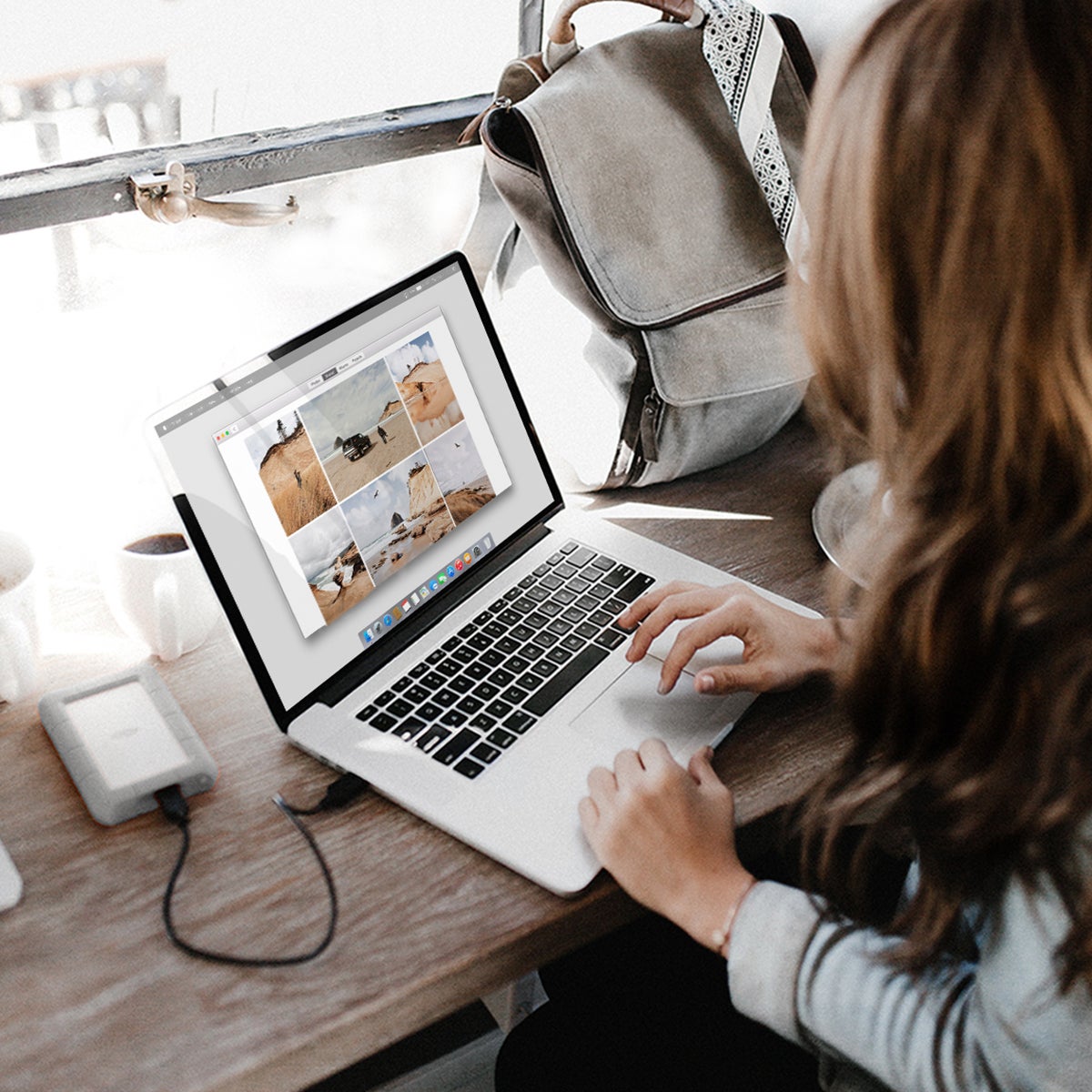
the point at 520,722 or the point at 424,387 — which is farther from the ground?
the point at 424,387

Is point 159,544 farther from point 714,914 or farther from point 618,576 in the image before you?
point 714,914

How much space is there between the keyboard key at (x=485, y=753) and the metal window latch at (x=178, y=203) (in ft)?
1.87

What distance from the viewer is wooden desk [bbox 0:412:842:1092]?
0.60 meters

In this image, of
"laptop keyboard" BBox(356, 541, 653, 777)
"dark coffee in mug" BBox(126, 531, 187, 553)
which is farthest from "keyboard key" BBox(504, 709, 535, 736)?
"dark coffee in mug" BBox(126, 531, 187, 553)

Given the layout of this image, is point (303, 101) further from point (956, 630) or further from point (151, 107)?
point (956, 630)

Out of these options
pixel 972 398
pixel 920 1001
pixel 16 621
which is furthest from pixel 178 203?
pixel 920 1001

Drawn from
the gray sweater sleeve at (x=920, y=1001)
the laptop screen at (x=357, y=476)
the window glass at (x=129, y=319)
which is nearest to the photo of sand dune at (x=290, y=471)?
the laptop screen at (x=357, y=476)

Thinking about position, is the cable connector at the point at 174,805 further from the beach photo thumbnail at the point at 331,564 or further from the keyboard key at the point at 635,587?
the keyboard key at the point at 635,587

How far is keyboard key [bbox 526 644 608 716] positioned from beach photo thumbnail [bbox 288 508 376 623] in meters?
0.16

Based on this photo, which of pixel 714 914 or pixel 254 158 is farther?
pixel 254 158

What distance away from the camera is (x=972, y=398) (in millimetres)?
535

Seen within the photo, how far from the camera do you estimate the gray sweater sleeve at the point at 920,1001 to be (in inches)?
21.1

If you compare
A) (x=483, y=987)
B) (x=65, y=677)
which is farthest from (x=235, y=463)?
(x=483, y=987)

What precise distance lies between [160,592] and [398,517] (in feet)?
0.64
